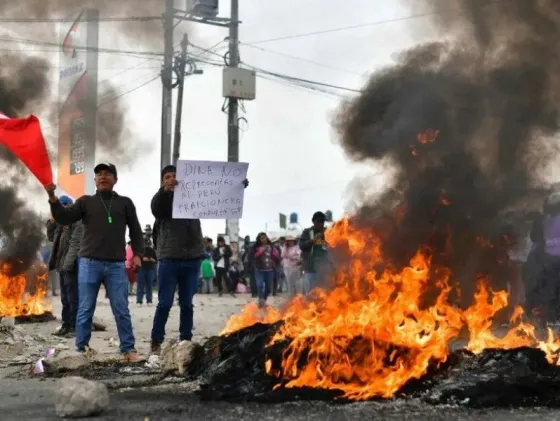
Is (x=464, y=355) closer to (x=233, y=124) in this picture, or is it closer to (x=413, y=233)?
(x=413, y=233)

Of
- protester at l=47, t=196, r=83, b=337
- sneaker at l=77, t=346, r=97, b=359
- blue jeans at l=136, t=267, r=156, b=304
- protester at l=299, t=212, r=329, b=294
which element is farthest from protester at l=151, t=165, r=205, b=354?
blue jeans at l=136, t=267, r=156, b=304

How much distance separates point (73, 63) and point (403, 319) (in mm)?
15850

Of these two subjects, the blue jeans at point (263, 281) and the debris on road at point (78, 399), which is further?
the blue jeans at point (263, 281)

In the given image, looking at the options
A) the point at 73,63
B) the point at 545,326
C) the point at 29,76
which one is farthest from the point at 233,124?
the point at 545,326

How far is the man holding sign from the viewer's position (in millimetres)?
6629

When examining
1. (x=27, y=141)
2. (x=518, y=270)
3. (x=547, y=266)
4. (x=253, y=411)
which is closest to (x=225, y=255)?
(x=518, y=270)

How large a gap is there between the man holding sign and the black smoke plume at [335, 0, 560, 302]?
1352 mm

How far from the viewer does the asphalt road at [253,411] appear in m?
4.36

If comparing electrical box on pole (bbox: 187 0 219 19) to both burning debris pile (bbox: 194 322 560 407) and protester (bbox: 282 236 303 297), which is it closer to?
protester (bbox: 282 236 303 297)

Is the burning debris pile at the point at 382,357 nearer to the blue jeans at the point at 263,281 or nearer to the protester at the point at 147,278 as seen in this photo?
the blue jeans at the point at 263,281

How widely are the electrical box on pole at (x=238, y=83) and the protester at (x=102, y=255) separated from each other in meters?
13.5

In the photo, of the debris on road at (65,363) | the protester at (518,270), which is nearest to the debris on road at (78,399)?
the debris on road at (65,363)

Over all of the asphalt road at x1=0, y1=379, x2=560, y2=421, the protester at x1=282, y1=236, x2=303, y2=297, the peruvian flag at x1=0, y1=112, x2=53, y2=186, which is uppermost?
the peruvian flag at x1=0, y1=112, x2=53, y2=186

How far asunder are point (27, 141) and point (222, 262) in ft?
42.7
